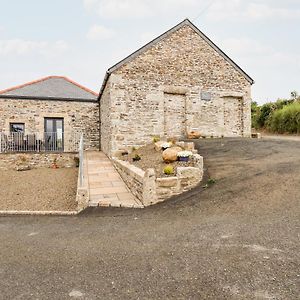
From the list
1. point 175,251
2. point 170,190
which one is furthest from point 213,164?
point 175,251

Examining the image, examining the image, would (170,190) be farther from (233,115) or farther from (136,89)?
(233,115)

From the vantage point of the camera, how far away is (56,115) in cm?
1723

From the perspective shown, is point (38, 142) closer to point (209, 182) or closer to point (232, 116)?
point (232, 116)

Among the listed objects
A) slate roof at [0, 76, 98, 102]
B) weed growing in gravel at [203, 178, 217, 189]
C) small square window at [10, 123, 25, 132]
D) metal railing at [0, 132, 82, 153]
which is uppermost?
slate roof at [0, 76, 98, 102]

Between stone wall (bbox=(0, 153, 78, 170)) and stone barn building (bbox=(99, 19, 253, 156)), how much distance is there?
9.21ft

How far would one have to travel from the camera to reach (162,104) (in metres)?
13.1

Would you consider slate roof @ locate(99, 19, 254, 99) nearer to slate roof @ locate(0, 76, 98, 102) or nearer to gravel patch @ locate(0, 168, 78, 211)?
slate roof @ locate(0, 76, 98, 102)

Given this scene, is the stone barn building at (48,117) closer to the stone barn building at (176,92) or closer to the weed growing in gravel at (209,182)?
the stone barn building at (176,92)

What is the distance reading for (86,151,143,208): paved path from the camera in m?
6.38

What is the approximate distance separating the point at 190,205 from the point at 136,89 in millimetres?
8247

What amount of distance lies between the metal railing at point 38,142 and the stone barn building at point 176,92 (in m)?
4.35

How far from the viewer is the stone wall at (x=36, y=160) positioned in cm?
1399

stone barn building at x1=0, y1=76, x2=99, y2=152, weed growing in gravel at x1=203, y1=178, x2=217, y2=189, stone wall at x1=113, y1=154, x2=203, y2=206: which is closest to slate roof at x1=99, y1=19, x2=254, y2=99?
stone barn building at x1=0, y1=76, x2=99, y2=152

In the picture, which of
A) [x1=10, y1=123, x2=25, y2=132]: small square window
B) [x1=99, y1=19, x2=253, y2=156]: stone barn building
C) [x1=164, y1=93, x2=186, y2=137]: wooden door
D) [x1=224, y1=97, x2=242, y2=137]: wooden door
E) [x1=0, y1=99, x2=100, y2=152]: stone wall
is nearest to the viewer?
[x1=99, y1=19, x2=253, y2=156]: stone barn building
